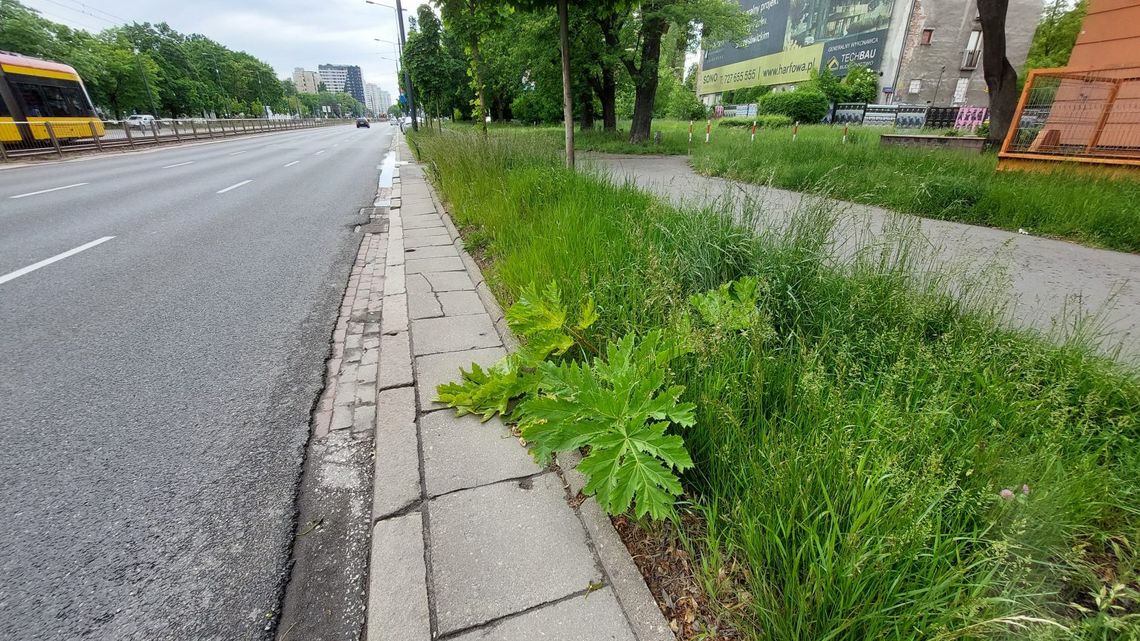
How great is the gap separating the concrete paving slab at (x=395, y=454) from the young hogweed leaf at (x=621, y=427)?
0.63 metres

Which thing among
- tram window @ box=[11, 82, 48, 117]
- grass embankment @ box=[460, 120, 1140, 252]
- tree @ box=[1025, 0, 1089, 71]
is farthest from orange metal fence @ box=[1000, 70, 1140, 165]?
tree @ box=[1025, 0, 1089, 71]

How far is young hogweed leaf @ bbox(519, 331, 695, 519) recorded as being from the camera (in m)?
1.45

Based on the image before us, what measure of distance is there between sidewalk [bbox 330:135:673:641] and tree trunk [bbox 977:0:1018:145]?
41.2 ft

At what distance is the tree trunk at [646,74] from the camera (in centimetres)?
1540

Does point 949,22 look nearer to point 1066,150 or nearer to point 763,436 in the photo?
point 1066,150

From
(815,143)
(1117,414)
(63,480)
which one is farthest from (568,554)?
(815,143)

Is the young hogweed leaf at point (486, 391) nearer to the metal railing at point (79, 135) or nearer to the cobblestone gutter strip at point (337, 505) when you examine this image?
the cobblestone gutter strip at point (337, 505)

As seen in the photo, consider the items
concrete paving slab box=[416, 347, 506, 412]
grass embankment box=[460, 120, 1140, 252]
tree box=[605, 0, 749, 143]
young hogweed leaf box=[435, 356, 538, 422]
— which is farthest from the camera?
tree box=[605, 0, 749, 143]

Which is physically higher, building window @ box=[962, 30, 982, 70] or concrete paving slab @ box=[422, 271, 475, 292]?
building window @ box=[962, 30, 982, 70]

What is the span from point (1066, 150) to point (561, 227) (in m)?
9.90

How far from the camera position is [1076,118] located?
8.35 meters

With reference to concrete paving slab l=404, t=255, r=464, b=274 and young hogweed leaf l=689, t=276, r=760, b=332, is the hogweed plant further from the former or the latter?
concrete paving slab l=404, t=255, r=464, b=274

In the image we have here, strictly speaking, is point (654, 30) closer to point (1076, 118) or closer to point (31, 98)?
point (1076, 118)

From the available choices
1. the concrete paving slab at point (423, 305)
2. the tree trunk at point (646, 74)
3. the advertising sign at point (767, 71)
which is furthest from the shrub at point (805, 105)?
the concrete paving slab at point (423, 305)
